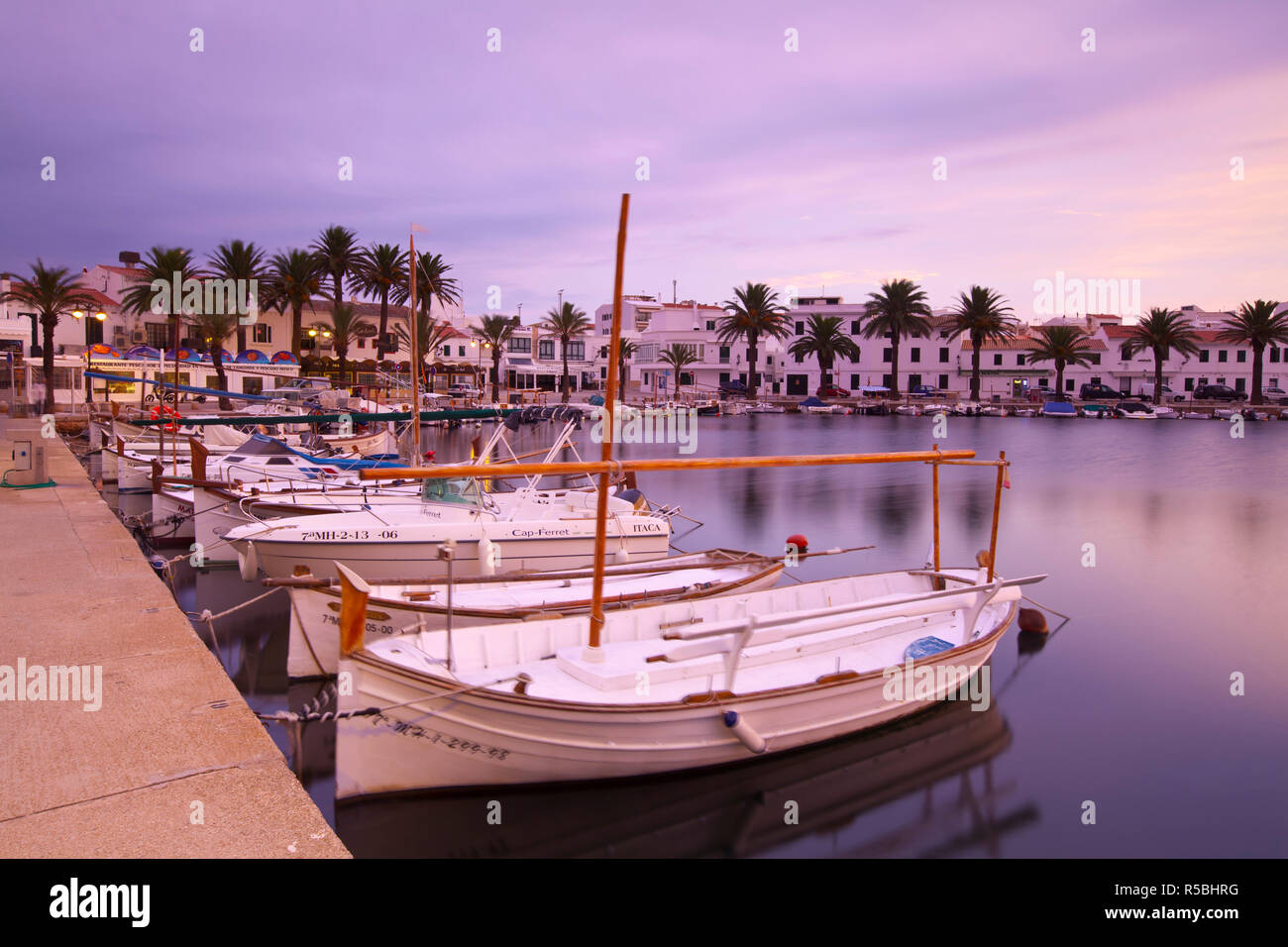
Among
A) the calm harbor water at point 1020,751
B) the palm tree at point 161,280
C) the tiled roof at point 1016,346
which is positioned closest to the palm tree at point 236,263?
the palm tree at point 161,280

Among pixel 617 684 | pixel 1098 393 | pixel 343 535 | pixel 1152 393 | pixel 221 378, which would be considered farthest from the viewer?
pixel 1152 393

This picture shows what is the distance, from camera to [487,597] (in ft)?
36.9

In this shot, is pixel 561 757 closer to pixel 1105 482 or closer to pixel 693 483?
pixel 693 483

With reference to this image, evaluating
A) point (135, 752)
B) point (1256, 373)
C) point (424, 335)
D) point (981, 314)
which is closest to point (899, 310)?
point (981, 314)

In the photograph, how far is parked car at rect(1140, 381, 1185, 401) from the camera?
9194 cm

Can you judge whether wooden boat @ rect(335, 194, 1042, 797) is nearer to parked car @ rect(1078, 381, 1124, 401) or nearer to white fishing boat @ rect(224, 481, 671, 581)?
white fishing boat @ rect(224, 481, 671, 581)

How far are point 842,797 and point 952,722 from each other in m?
2.71

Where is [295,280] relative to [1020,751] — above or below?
above

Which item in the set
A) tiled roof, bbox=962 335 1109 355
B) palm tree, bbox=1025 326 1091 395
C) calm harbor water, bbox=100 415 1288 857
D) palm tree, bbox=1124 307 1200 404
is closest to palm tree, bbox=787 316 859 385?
tiled roof, bbox=962 335 1109 355

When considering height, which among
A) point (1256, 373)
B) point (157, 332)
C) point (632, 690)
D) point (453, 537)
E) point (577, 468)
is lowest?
point (632, 690)

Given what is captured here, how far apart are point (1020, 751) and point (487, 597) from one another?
7.09m

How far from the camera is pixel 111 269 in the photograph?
6594 cm

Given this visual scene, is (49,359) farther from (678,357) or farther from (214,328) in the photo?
(678,357)
